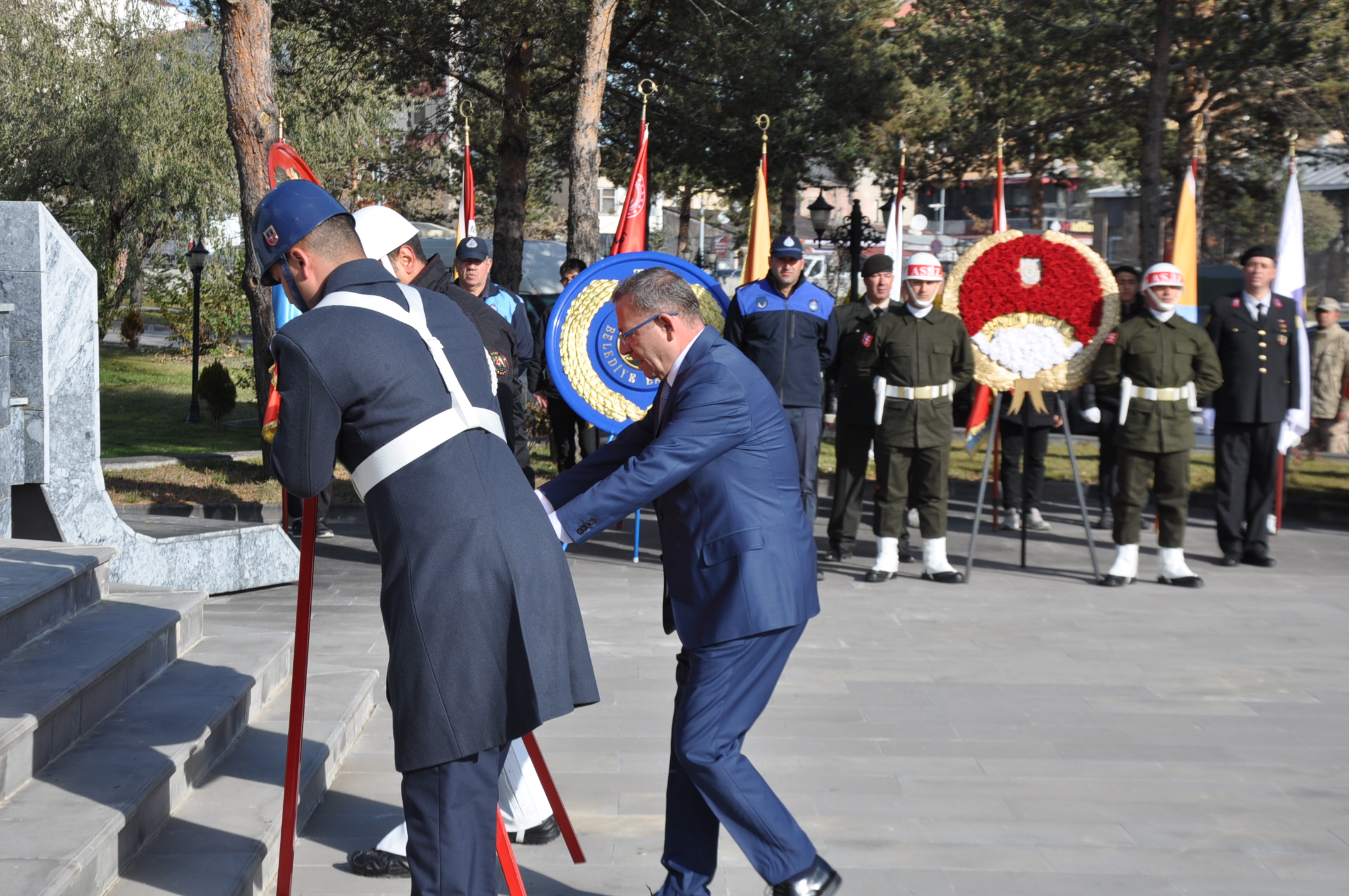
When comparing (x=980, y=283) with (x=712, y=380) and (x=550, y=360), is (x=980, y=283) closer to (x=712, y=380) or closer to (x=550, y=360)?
(x=550, y=360)

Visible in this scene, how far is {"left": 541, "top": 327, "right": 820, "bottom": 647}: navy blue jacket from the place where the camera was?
3.48 metres

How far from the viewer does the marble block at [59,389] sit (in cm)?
622

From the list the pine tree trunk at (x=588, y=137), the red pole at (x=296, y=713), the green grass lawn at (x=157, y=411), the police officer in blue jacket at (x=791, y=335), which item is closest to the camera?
the red pole at (x=296, y=713)

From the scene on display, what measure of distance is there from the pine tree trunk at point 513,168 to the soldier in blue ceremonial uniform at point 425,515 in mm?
15277

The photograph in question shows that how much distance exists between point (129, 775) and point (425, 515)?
1.71m

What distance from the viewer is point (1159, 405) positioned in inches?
344

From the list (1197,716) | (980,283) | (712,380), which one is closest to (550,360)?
(980,283)

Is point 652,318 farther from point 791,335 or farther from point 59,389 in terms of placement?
point 791,335

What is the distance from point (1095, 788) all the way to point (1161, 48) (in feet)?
50.0

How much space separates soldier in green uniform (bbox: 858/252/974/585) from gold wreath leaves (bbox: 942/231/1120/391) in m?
0.20

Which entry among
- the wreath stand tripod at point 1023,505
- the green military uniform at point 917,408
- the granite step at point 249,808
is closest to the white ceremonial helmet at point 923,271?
the green military uniform at point 917,408

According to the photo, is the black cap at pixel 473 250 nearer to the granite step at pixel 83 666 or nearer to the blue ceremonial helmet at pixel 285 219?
the granite step at pixel 83 666

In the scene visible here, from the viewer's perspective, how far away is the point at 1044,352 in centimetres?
905

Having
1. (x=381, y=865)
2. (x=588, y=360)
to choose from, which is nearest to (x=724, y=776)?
(x=381, y=865)
